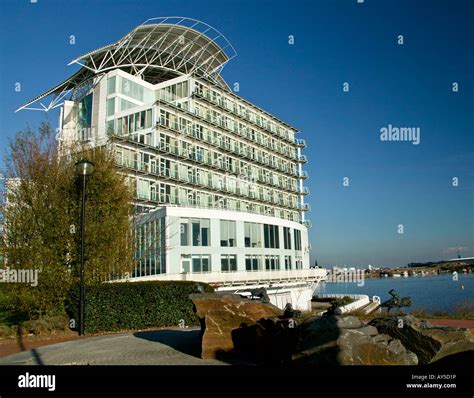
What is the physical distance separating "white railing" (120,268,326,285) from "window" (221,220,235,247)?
3346 millimetres

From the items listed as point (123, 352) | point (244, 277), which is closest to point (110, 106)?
point (244, 277)

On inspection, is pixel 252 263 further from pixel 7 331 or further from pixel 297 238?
pixel 7 331

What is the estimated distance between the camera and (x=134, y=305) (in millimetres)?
15352

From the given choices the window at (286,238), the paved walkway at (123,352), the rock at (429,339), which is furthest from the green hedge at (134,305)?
the window at (286,238)

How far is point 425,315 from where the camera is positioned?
17.2m

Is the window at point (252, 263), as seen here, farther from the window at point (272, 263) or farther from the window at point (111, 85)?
the window at point (111, 85)

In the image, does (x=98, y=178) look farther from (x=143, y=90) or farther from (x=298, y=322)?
(x=143, y=90)

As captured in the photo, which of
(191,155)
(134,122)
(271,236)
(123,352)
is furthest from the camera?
(191,155)

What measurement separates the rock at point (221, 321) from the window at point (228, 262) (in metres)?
27.9

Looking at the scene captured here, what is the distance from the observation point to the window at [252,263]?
133 ft

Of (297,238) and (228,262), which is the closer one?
(228,262)

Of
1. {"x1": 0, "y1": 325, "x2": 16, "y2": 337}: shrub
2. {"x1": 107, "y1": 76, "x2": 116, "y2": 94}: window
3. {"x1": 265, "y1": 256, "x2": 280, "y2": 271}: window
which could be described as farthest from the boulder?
{"x1": 107, "y1": 76, "x2": 116, "y2": 94}: window

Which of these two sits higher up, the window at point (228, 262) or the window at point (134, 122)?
the window at point (134, 122)

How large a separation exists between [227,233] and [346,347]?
29.0 m
